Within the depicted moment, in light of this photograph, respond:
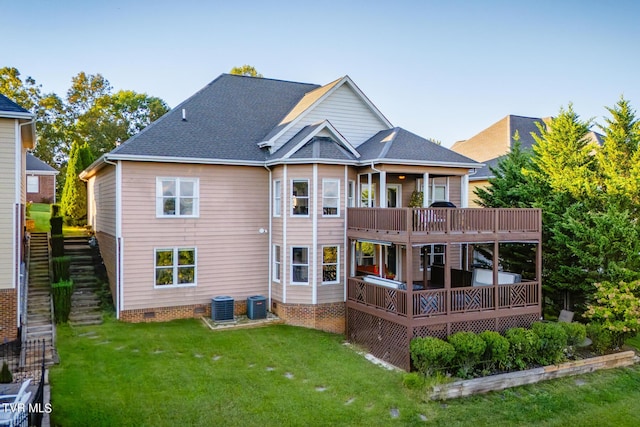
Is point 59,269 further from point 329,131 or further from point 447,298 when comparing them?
point 447,298

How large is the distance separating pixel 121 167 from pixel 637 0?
20490mm

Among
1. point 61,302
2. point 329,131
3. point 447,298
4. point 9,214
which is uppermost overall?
point 329,131

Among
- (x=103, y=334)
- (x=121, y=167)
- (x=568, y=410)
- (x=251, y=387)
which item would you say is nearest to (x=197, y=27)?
(x=121, y=167)

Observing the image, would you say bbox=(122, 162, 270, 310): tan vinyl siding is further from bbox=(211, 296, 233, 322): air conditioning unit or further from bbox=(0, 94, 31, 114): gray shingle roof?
bbox=(0, 94, 31, 114): gray shingle roof

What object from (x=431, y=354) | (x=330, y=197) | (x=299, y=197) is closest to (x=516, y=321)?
(x=431, y=354)

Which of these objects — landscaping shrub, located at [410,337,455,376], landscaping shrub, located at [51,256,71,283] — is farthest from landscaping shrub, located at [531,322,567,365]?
landscaping shrub, located at [51,256,71,283]

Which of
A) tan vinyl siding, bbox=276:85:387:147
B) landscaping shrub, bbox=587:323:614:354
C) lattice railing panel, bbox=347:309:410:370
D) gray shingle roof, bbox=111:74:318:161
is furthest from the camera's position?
tan vinyl siding, bbox=276:85:387:147

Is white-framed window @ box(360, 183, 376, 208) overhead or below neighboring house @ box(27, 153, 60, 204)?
below

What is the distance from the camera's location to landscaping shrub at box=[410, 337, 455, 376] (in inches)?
A: 467

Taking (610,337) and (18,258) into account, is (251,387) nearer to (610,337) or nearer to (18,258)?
(18,258)

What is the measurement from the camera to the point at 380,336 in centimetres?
1403

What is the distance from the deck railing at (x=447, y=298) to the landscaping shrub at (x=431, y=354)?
1.04m

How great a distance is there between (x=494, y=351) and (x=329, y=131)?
32.5 feet

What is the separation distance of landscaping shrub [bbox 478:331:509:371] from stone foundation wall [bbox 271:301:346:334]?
5443mm
